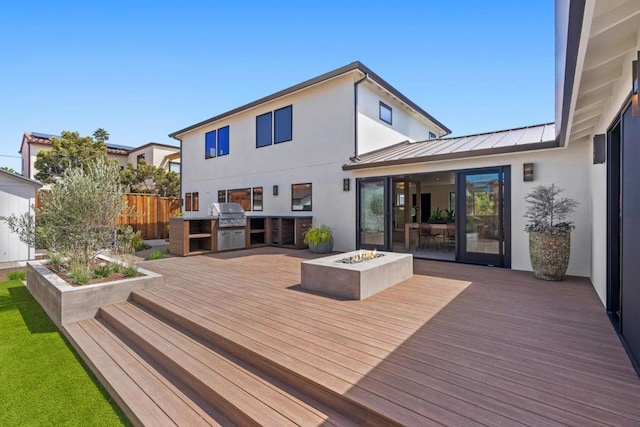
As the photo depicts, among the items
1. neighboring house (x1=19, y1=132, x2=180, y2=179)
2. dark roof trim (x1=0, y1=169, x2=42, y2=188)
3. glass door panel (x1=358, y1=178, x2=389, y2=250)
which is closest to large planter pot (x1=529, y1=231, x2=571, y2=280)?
glass door panel (x1=358, y1=178, x2=389, y2=250)

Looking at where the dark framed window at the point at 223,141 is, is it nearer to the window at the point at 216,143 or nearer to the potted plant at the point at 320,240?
the window at the point at 216,143

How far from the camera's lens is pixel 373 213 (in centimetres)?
872

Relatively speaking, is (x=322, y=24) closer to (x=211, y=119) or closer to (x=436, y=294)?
(x=211, y=119)

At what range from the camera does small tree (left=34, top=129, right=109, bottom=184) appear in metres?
18.2

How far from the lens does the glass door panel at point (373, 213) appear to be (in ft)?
27.9

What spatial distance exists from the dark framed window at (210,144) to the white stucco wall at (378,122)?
25.0 feet

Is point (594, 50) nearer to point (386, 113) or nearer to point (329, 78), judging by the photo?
A: point (329, 78)

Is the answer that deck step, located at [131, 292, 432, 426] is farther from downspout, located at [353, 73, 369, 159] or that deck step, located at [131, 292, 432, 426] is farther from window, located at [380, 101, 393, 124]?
window, located at [380, 101, 393, 124]

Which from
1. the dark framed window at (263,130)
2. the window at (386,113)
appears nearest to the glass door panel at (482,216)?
the window at (386,113)

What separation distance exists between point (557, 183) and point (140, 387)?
7.57 m

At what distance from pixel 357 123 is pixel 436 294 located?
598 centimetres

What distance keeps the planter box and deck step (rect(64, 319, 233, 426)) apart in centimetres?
58

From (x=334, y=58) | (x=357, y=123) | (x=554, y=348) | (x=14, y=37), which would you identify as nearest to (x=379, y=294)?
(x=554, y=348)

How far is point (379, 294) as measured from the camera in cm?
462
